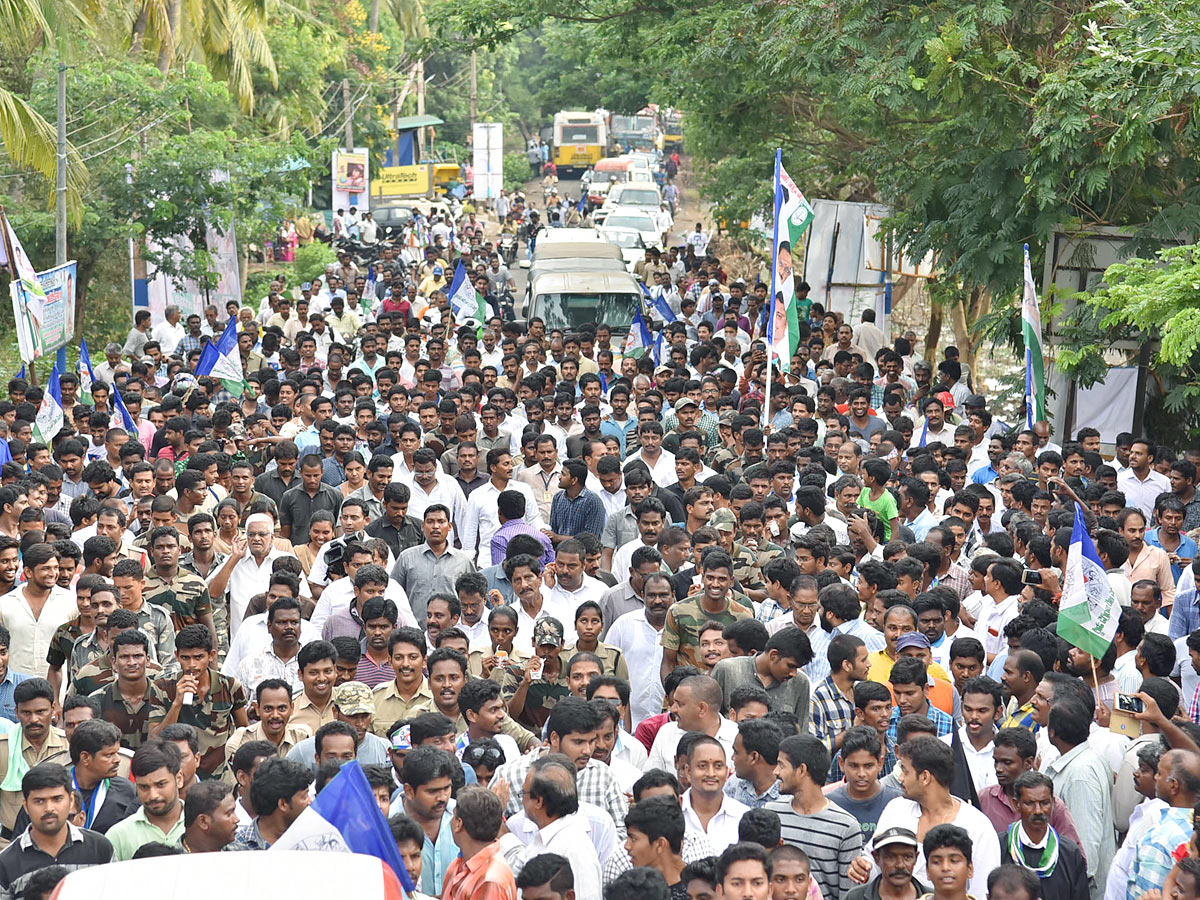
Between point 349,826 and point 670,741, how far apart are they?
6.80ft

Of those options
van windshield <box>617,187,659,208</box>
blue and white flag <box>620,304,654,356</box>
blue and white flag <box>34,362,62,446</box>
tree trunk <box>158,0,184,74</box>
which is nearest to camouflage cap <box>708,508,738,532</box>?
blue and white flag <box>34,362,62,446</box>

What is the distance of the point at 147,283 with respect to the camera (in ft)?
74.7

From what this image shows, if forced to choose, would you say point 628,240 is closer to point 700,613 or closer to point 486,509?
point 486,509

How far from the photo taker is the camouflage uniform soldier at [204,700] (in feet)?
24.4

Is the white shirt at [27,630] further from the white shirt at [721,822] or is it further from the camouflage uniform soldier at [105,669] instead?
the white shirt at [721,822]

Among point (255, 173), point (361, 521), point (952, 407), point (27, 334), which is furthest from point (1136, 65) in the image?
point (255, 173)

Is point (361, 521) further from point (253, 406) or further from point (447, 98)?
point (447, 98)

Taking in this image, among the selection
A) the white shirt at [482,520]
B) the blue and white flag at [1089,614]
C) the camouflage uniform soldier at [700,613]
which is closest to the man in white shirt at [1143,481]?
the blue and white flag at [1089,614]

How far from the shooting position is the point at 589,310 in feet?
68.2

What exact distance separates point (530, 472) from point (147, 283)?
496 inches

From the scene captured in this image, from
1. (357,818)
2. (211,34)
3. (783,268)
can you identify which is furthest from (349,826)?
(211,34)

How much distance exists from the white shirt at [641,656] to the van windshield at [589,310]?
12254 millimetres

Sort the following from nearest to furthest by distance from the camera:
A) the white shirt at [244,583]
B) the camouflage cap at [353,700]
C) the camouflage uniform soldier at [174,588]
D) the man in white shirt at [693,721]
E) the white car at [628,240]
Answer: the man in white shirt at [693,721] < the camouflage cap at [353,700] < the camouflage uniform soldier at [174,588] < the white shirt at [244,583] < the white car at [628,240]

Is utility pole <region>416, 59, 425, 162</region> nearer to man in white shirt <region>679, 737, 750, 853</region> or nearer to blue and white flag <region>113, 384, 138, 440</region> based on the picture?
blue and white flag <region>113, 384, 138, 440</region>
